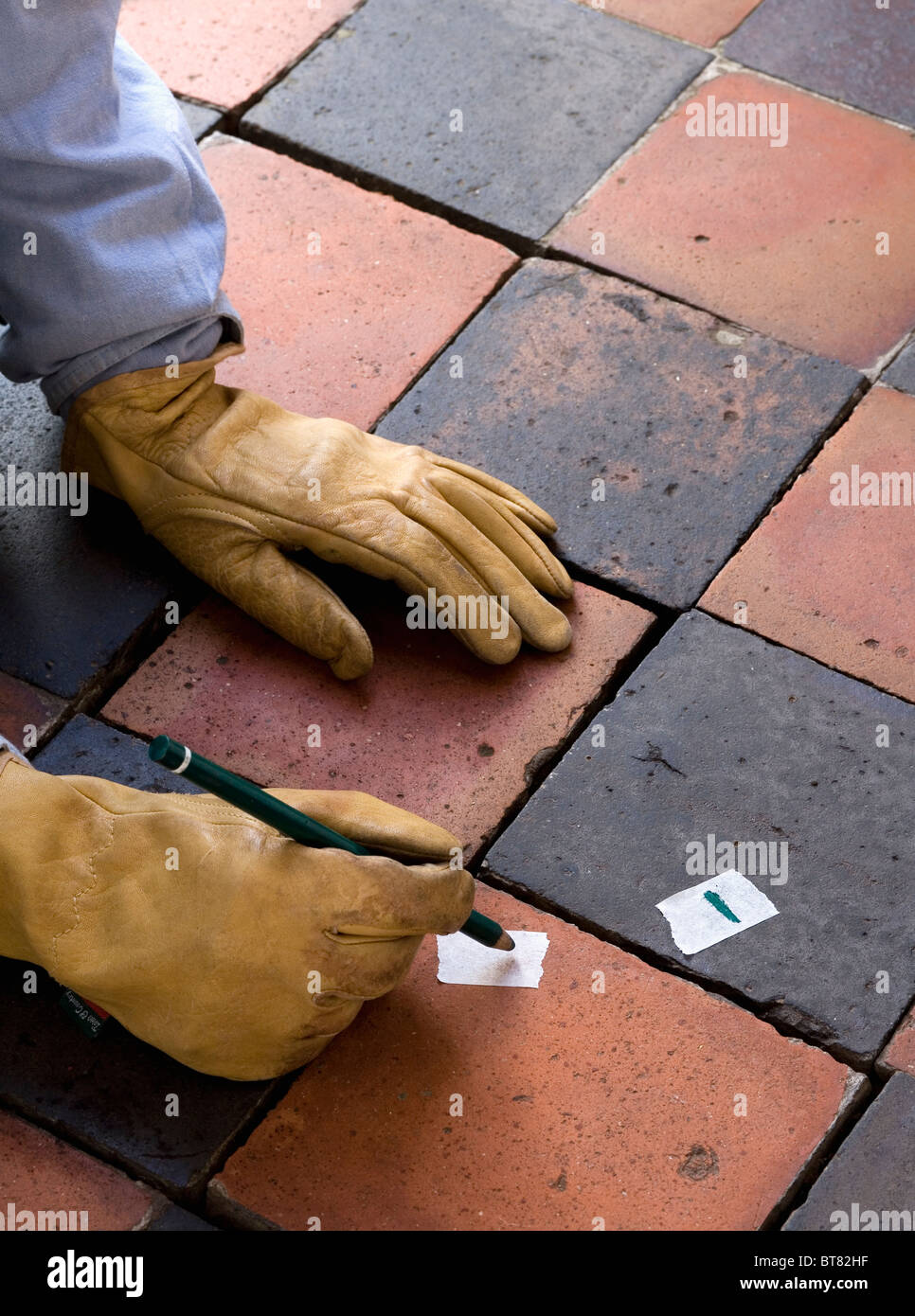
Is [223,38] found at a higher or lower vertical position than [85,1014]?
higher

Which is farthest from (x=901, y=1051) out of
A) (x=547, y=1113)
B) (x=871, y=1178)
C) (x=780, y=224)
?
(x=780, y=224)

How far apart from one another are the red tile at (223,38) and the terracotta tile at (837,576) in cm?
160

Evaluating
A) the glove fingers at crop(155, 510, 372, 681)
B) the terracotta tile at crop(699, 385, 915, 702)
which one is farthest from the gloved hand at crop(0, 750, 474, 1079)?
the terracotta tile at crop(699, 385, 915, 702)

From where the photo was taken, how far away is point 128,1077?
206 cm

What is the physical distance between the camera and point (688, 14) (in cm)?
359

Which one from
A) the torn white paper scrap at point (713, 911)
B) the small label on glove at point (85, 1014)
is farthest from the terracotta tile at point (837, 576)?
the small label on glove at point (85, 1014)

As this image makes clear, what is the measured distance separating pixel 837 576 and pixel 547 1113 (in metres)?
1.08

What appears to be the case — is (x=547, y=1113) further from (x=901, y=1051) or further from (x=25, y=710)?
(x=25, y=710)

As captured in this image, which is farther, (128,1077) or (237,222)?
(237,222)

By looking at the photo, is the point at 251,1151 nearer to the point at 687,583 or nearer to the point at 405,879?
the point at 405,879

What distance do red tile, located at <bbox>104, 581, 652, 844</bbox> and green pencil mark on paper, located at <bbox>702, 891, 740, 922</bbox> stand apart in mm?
330

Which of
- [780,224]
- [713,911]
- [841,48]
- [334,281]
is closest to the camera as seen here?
[713,911]

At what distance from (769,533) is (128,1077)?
140 cm

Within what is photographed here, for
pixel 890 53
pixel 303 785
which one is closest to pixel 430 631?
pixel 303 785
